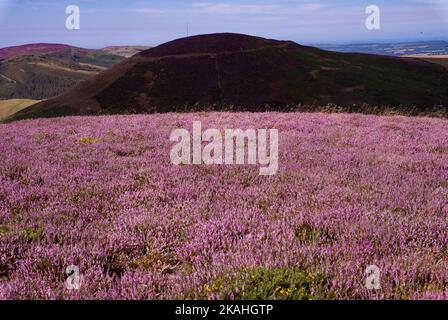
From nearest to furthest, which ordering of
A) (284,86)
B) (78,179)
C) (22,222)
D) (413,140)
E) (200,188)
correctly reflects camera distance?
1. (22,222)
2. (200,188)
3. (78,179)
4. (413,140)
5. (284,86)

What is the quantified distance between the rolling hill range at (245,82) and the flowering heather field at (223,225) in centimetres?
4536

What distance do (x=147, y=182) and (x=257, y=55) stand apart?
76.4 m

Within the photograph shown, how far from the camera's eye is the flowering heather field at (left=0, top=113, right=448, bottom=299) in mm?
4168

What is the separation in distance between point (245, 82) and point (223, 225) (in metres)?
66.1

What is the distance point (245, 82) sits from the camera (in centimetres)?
7012

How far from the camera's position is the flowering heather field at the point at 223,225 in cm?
417

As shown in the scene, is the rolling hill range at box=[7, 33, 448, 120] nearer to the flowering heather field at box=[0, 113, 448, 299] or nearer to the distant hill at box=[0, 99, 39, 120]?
the flowering heather field at box=[0, 113, 448, 299]

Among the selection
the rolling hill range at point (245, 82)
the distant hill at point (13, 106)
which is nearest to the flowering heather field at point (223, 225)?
the rolling hill range at point (245, 82)

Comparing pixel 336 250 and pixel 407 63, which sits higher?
pixel 407 63

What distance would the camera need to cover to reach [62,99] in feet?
233

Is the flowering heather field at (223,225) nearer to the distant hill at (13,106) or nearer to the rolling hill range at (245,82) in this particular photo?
the rolling hill range at (245,82)

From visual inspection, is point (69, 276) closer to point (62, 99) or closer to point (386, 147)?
point (386, 147)

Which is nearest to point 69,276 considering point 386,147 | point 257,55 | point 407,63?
point 386,147

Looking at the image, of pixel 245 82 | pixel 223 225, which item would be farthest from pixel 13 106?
pixel 223 225
